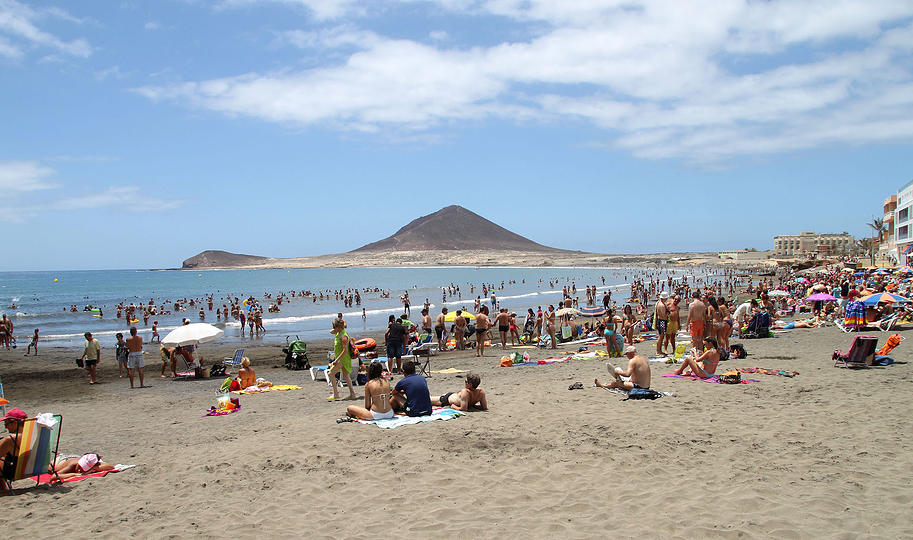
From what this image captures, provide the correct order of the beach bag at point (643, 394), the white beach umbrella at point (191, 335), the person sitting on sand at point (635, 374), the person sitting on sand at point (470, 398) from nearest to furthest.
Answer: the person sitting on sand at point (470, 398)
the beach bag at point (643, 394)
the person sitting on sand at point (635, 374)
the white beach umbrella at point (191, 335)

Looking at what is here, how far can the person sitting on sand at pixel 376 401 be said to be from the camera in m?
7.08

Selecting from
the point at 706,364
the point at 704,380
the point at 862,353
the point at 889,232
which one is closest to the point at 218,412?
the point at 704,380

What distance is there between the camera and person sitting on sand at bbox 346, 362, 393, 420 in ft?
23.2

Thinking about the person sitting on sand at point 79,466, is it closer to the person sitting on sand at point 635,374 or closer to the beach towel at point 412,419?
the beach towel at point 412,419

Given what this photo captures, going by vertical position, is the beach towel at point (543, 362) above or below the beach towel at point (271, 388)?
above

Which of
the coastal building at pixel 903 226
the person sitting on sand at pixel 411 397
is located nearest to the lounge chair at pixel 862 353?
the person sitting on sand at pixel 411 397

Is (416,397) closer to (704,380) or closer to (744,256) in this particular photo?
(704,380)

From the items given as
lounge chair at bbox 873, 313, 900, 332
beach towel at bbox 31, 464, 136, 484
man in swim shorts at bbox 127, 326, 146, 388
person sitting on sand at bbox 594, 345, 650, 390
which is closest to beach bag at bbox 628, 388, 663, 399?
person sitting on sand at bbox 594, 345, 650, 390

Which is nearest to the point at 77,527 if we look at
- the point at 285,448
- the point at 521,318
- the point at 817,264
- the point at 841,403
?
the point at 285,448

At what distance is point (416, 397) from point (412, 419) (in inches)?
11.5

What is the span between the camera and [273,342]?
69.4 ft

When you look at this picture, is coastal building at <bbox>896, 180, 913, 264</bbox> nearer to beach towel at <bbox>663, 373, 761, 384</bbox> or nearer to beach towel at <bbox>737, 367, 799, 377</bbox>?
beach towel at <bbox>737, 367, 799, 377</bbox>

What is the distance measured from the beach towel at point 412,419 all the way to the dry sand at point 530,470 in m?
0.13

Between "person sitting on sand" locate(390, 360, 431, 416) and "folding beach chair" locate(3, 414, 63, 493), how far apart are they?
11.7ft
